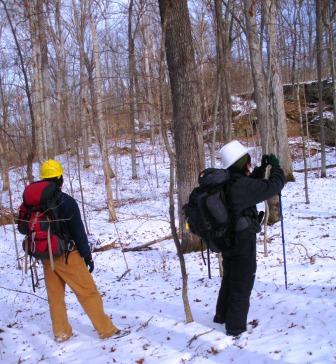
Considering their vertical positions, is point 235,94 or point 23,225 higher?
point 235,94

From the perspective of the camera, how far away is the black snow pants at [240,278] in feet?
13.3

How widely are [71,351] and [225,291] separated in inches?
70.2

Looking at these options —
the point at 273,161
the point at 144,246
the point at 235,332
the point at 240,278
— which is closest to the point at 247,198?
the point at 273,161

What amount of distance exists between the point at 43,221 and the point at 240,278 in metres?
2.09

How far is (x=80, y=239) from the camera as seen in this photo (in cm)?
473

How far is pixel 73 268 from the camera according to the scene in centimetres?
474

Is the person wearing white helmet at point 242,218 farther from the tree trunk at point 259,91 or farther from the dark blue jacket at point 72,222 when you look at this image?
the tree trunk at point 259,91

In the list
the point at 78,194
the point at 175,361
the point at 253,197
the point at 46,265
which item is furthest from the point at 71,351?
the point at 78,194

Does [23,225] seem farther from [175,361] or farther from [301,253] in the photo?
[301,253]

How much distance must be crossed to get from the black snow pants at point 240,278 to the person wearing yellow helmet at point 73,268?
1.44 meters

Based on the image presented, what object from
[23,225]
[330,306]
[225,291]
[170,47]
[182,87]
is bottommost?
[330,306]

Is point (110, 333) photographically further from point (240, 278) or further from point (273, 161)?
point (273, 161)

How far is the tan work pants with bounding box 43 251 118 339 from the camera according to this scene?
4750 mm

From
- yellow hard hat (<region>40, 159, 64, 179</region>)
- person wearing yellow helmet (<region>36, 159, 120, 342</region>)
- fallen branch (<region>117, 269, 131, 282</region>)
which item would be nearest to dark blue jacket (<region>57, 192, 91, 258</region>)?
person wearing yellow helmet (<region>36, 159, 120, 342</region>)
